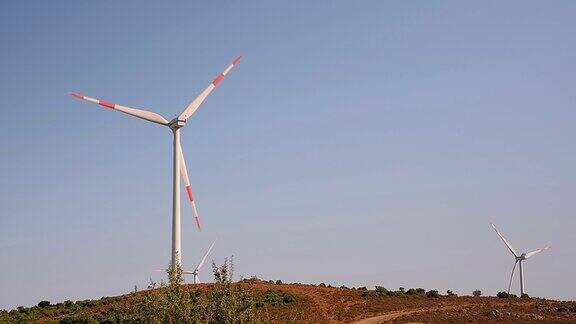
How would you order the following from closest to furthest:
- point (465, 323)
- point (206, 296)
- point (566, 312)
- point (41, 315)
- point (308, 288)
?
point (206, 296)
point (465, 323)
point (566, 312)
point (41, 315)
point (308, 288)

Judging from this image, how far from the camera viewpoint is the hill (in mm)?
85750

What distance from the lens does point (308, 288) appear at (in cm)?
10700

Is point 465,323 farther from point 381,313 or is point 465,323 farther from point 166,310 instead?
point 166,310

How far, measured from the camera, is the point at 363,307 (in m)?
94.7

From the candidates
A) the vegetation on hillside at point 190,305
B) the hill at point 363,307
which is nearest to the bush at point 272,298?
the hill at point 363,307

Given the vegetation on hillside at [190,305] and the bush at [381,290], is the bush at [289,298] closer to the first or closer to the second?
the bush at [381,290]

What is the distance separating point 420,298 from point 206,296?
79331 mm

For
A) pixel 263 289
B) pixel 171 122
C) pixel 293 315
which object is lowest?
pixel 293 315

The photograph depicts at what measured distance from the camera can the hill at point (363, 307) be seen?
281ft

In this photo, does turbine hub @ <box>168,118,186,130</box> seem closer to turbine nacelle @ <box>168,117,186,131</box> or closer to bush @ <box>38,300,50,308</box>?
turbine nacelle @ <box>168,117,186,131</box>

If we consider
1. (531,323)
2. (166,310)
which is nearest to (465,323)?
(531,323)

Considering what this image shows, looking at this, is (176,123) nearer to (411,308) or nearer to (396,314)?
(396,314)

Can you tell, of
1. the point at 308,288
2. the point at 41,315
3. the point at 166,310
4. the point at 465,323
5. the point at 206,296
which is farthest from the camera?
the point at 308,288

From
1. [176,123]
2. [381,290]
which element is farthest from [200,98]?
[381,290]
